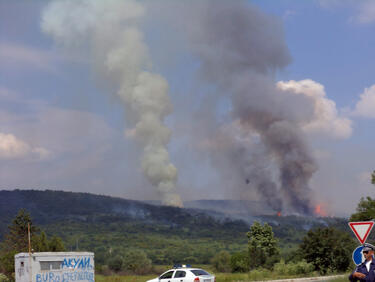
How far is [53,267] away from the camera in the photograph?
31.8 m

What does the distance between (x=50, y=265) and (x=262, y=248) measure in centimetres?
6510

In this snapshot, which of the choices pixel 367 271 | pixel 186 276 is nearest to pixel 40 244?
pixel 186 276

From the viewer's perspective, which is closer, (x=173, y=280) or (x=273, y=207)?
(x=173, y=280)

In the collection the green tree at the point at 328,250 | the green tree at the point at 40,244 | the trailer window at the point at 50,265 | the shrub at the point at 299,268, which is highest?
the green tree at the point at 40,244

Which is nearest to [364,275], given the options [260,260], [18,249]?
[18,249]

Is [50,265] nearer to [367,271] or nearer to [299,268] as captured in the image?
[367,271]

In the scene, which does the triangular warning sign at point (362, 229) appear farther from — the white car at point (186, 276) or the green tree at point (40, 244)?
the green tree at point (40, 244)

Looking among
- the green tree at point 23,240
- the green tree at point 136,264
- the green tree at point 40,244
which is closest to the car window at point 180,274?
the green tree at point 40,244

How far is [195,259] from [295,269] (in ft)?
250

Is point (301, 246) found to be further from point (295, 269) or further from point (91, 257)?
point (91, 257)

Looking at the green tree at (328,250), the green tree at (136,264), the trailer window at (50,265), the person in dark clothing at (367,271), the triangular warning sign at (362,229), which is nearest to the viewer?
the person in dark clothing at (367,271)

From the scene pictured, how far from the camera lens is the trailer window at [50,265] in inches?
1233

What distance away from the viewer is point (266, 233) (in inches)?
3772

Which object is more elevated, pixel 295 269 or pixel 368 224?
pixel 368 224
